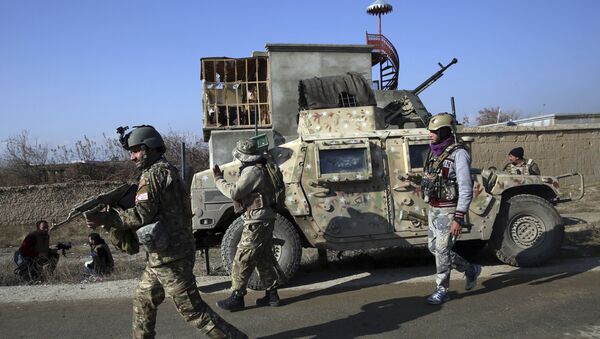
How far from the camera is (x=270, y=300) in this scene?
508cm

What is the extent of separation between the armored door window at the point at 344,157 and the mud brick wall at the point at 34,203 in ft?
39.3

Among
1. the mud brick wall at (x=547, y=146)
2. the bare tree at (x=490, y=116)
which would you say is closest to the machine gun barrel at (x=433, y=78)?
the mud brick wall at (x=547, y=146)

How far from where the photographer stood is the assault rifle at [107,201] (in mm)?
3356

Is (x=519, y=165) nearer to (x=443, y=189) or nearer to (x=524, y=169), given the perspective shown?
(x=524, y=169)

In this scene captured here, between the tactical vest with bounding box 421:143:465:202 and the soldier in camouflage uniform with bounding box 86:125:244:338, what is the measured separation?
244 centimetres

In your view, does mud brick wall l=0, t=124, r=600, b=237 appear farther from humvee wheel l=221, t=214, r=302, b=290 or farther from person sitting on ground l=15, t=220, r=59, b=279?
humvee wheel l=221, t=214, r=302, b=290

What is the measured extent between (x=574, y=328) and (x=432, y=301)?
1.22 metres

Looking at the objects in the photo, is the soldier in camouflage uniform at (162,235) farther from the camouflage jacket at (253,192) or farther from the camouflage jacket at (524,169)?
the camouflage jacket at (524,169)

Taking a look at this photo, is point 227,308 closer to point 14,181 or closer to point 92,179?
point 92,179

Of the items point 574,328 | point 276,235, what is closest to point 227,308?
point 276,235

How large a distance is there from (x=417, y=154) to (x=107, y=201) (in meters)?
3.81

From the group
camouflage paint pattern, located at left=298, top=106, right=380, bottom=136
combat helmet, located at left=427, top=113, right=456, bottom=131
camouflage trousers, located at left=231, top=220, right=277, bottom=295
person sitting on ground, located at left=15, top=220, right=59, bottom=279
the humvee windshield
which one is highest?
camouflage paint pattern, located at left=298, top=106, right=380, bottom=136

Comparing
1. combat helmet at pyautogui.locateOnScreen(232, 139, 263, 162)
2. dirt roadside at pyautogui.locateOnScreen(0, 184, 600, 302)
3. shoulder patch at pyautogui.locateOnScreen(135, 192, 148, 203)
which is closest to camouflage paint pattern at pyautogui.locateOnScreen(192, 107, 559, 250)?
dirt roadside at pyautogui.locateOnScreen(0, 184, 600, 302)

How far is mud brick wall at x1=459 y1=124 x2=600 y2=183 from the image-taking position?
15305 mm
